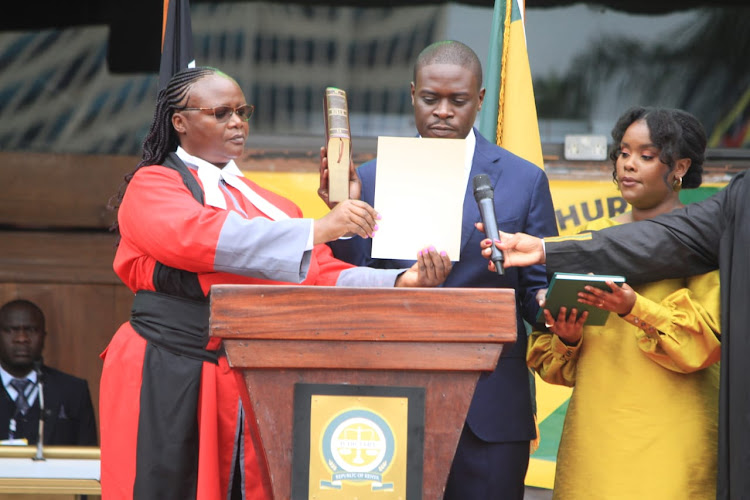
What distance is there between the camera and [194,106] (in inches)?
112

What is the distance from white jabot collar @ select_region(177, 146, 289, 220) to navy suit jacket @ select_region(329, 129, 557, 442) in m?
0.28

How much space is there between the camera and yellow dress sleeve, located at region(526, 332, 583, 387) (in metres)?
2.96

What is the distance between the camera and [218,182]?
284cm

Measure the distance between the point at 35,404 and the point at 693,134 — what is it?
3826 mm

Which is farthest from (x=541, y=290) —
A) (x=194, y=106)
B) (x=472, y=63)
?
(x=194, y=106)

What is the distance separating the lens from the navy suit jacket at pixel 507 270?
292cm

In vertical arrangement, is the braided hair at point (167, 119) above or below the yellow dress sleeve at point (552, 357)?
above

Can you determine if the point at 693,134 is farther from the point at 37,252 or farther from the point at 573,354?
the point at 37,252

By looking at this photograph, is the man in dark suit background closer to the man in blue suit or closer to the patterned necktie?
the patterned necktie

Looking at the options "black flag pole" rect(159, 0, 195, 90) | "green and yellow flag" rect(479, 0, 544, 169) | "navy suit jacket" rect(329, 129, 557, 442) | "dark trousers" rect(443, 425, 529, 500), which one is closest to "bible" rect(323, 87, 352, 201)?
"navy suit jacket" rect(329, 129, 557, 442)

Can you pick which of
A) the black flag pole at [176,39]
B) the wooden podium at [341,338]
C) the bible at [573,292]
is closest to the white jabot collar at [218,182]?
the wooden podium at [341,338]

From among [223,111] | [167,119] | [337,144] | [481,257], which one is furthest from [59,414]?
[337,144]

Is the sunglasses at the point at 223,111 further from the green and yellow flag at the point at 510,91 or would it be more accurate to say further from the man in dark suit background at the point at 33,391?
the man in dark suit background at the point at 33,391

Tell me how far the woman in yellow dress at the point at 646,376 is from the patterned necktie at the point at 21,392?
344cm
